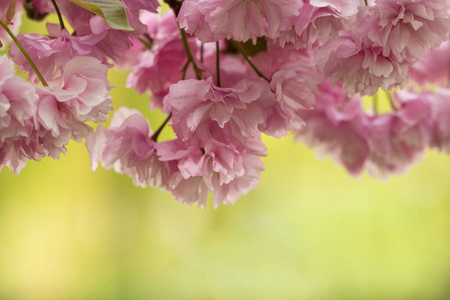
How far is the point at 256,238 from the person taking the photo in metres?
2.02

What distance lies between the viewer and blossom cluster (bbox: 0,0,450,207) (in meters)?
0.40

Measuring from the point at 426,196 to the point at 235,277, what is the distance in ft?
2.24

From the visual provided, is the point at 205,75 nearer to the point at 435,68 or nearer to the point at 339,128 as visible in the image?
the point at 339,128

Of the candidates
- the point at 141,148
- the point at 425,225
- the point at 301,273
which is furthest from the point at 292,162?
the point at 141,148

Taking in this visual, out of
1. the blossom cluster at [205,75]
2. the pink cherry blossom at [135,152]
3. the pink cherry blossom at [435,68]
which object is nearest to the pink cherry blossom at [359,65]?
the blossom cluster at [205,75]

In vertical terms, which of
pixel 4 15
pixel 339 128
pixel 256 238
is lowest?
pixel 256 238

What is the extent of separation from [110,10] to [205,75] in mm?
128

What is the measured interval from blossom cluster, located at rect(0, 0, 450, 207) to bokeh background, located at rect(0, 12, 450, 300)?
55.3 inches

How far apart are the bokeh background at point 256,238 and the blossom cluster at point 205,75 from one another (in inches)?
55.3

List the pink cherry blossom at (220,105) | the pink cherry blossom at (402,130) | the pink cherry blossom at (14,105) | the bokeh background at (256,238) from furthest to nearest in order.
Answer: the bokeh background at (256,238) < the pink cherry blossom at (402,130) < the pink cherry blossom at (220,105) < the pink cherry blossom at (14,105)

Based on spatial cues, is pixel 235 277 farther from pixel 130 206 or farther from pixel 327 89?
pixel 327 89

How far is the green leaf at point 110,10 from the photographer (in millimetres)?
407

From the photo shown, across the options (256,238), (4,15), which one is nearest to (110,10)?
(4,15)

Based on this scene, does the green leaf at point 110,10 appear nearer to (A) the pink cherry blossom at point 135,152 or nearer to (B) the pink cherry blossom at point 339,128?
(A) the pink cherry blossom at point 135,152
